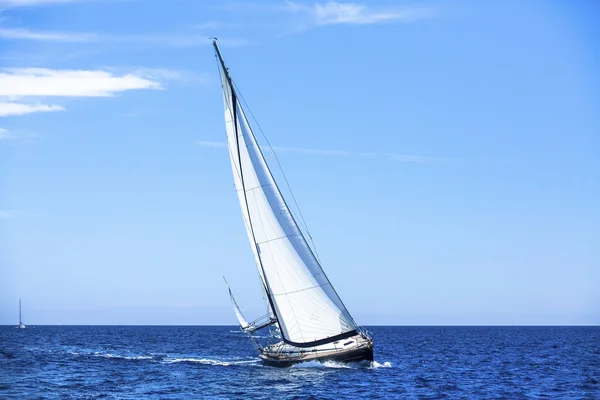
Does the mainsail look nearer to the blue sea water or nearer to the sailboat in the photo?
the sailboat

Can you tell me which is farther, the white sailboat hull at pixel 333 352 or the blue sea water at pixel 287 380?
the white sailboat hull at pixel 333 352

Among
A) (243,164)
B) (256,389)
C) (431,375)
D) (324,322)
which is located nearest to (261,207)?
(243,164)

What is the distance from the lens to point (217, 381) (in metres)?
49.3

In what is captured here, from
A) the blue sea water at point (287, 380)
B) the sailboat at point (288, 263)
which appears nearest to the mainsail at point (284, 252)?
the sailboat at point (288, 263)

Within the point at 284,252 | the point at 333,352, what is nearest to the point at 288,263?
the point at 284,252

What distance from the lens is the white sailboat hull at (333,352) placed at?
168 feet

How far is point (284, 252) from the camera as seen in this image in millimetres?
51688

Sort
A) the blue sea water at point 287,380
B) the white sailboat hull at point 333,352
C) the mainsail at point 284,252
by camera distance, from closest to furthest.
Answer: the blue sea water at point 287,380 < the white sailboat hull at point 333,352 < the mainsail at point 284,252

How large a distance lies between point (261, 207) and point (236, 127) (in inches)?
233

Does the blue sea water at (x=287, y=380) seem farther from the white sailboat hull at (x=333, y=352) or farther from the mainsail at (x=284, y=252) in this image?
the mainsail at (x=284, y=252)

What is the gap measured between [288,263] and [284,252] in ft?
2.70

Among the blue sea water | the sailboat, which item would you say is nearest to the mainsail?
the sailboat

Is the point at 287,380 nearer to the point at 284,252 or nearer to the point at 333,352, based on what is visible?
the point at 333,352

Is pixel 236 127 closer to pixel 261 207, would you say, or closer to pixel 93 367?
pixel 261 207
